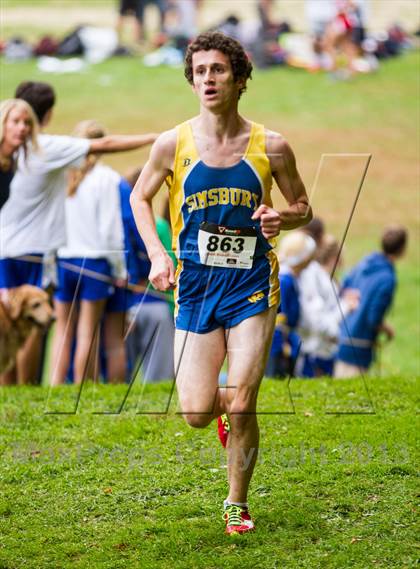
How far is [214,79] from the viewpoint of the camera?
5.34 meters

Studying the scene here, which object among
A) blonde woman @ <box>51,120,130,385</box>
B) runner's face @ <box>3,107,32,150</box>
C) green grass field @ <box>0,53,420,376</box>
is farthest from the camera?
green grass field @ <box>0,53,420,376</box>

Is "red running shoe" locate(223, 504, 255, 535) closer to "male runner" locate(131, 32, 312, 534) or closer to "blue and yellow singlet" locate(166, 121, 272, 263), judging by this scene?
"male runner" locate(131, 32, 312, 534)

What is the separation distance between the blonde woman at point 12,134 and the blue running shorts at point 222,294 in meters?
2.73

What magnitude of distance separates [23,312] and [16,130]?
4.21ft

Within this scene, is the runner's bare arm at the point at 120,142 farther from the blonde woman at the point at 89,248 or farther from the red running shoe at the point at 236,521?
the red running shoe at the point at 236,521

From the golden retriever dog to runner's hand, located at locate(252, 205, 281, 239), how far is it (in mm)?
3263

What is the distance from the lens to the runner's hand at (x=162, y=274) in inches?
210

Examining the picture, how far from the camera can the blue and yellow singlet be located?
212 inches

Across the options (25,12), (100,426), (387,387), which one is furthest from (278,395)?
(25,12)

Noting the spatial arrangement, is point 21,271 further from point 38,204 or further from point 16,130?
point 16,130

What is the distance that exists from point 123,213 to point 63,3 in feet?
51.7

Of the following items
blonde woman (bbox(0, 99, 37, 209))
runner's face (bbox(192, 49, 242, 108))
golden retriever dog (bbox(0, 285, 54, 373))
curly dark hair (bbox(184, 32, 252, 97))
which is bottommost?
golden retriever dog (bbox(0, 285, 54, 373))

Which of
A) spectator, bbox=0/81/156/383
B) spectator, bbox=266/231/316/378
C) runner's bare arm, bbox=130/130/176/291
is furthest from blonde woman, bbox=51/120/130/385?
runner's bare arm, bbox=130/130/176/291

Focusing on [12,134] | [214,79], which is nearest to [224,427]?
[214,79]
